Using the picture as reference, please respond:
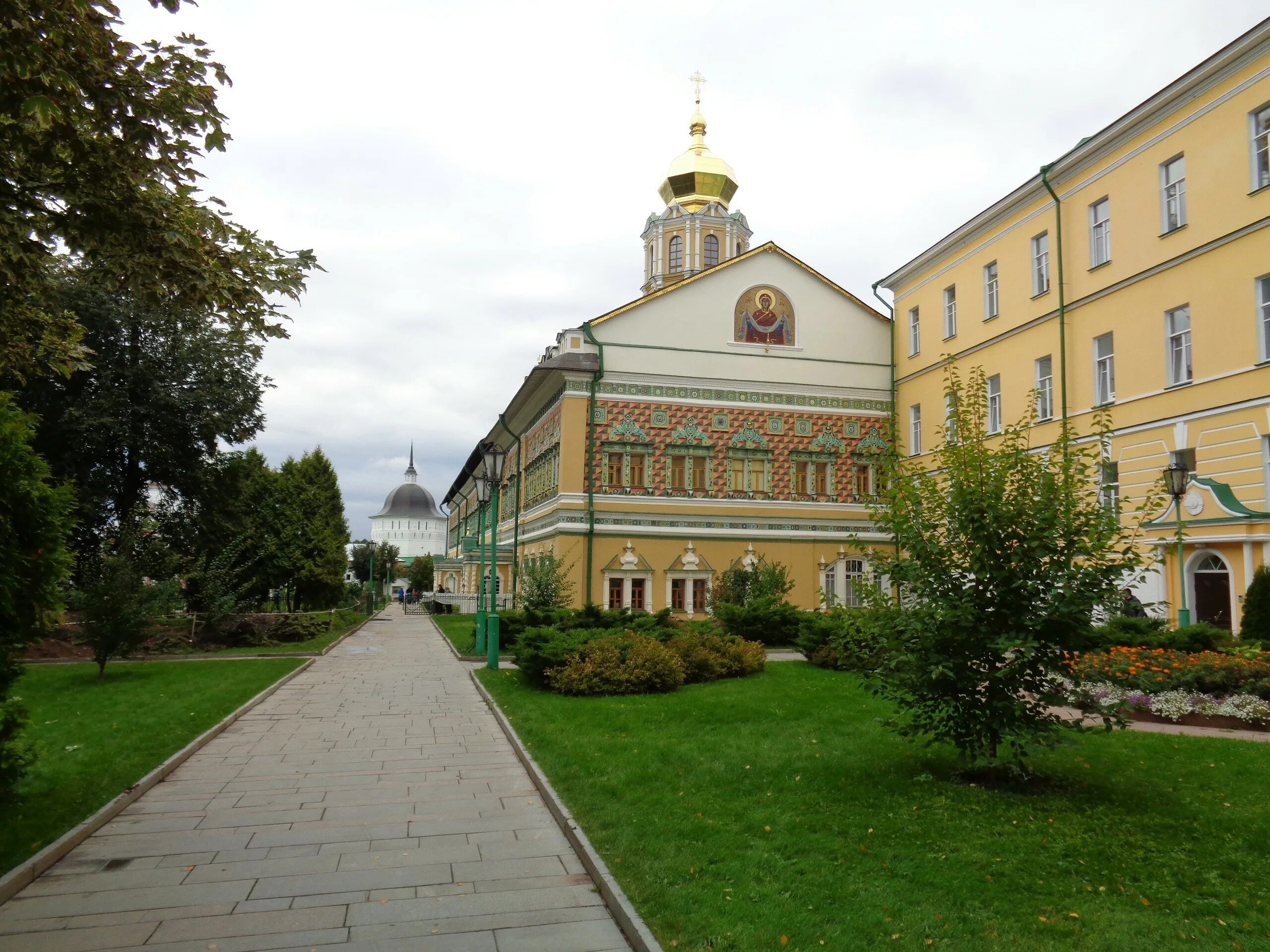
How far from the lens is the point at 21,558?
708cm

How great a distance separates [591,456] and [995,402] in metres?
12.9

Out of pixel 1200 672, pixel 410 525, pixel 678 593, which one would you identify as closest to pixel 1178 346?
pixel 1200 672

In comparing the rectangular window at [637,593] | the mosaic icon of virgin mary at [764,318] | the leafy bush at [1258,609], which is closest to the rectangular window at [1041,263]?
the mosaic icon of virgin mary at [764,318]

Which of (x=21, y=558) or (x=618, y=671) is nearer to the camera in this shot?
(x=21, y=558)

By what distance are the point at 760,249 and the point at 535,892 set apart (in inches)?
1189

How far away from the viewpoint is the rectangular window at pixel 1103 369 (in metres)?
22.9

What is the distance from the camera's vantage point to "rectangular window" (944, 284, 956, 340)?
99.4 feet

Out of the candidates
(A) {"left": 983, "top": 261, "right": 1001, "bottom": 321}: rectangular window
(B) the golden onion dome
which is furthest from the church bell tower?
(A) {"left": 983, "top": 261, "right": 1001, "bottom": 321}: rectangular window

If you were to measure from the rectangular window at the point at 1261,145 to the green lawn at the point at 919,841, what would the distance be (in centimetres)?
1415

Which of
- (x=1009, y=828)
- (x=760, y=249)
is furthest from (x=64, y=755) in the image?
(x=760, y=249)

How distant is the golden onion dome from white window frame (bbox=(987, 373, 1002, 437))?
1893 centimetres

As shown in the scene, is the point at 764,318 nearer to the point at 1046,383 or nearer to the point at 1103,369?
the point at 1046,383

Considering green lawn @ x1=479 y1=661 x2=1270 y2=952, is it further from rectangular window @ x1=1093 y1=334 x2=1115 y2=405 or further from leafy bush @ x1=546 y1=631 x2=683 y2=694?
rectangular window @ x1=1093 y1=334 x2=1115 y2=405

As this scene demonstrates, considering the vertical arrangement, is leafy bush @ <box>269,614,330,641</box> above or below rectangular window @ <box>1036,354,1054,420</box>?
below
